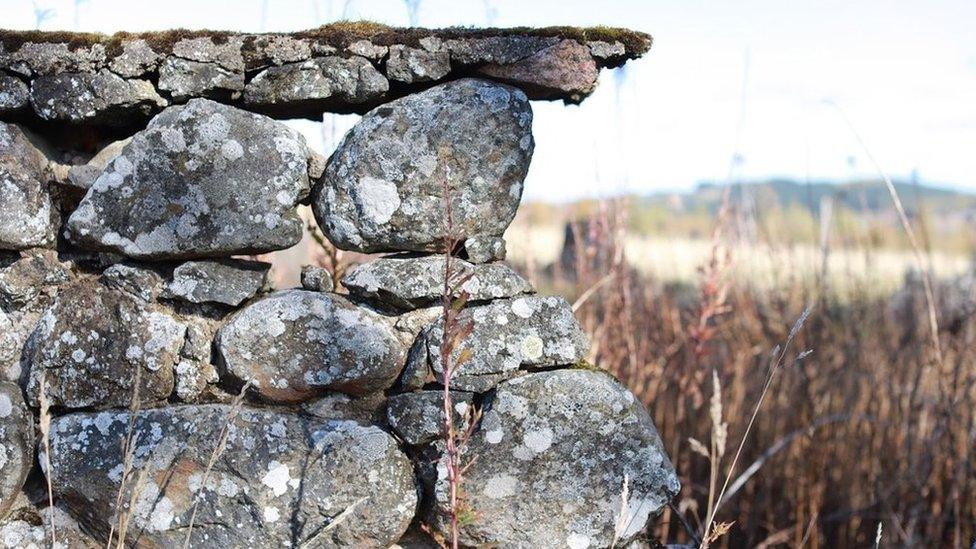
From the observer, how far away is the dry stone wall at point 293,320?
1782 millimetres

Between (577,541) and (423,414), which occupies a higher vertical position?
(423,414)

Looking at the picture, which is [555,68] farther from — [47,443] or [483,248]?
[47,443]

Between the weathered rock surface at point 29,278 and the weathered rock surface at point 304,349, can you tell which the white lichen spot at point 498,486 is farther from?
the weathered rock surface at point 29,278

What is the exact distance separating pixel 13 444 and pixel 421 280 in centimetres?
91

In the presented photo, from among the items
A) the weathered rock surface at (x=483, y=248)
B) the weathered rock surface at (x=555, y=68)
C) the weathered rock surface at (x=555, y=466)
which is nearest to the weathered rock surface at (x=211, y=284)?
the weathered rock surface at (x=483, y=248)

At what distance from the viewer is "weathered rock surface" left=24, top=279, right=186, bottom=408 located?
182cm

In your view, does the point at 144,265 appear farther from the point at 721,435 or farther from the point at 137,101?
the point at 721,435

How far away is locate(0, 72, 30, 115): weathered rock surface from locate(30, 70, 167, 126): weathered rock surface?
0.02 m

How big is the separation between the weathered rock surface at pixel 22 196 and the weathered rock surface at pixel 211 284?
309mm

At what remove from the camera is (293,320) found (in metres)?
1.82

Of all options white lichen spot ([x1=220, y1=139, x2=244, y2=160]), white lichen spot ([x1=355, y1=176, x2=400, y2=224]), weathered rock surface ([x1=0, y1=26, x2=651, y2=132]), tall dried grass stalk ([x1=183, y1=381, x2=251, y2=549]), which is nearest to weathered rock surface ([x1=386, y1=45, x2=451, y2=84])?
weathered rock surface ([x1=0, y1=26, x2=651, y2=132])

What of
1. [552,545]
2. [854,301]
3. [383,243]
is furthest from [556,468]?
[854,301]

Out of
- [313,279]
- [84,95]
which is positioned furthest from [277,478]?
[84,95]

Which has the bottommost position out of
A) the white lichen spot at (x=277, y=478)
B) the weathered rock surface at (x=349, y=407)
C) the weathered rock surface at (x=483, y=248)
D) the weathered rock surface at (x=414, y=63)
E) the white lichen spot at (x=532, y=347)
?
the white lichen spot at (x=277, y=478)
